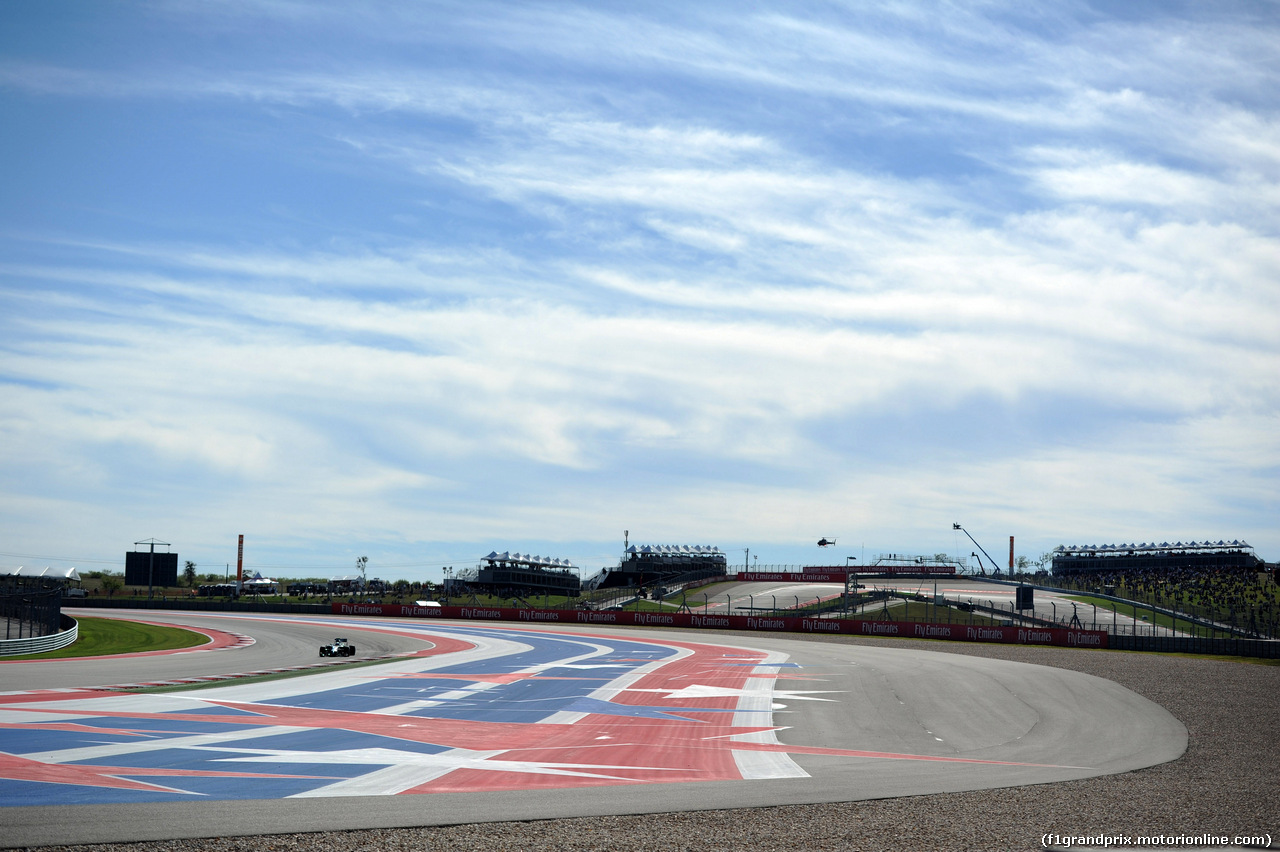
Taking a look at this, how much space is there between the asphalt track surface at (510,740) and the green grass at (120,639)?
4500mm

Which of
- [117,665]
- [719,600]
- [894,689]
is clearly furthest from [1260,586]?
[117,665]

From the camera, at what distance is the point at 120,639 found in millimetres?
47938

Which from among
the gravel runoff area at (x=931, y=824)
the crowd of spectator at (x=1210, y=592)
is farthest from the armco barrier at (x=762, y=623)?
the gravel runoff area at (x=931, y=824)

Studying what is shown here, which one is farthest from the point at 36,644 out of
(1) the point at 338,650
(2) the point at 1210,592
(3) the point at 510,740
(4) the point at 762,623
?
(2) the point at 1210,592

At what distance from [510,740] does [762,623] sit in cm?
4992

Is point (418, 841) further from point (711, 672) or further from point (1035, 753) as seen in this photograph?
point (711, 672)

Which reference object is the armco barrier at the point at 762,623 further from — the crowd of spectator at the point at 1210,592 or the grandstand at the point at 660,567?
the grandstand at the point at 660,567

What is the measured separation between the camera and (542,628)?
64.4 metres

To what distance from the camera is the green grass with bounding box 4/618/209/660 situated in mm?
39625

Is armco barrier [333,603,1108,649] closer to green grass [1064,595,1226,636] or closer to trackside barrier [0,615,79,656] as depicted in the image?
green grass [1064,595,1226,636]

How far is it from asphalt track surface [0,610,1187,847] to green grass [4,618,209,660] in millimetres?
4500

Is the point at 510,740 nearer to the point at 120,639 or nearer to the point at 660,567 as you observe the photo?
the point at 120,639

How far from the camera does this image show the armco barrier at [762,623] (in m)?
57.8

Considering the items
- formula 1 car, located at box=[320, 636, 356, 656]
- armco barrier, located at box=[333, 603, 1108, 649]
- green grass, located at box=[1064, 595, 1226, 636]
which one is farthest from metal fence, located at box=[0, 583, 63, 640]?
green grass, located at box=[1064, 595, 1226, 636]
